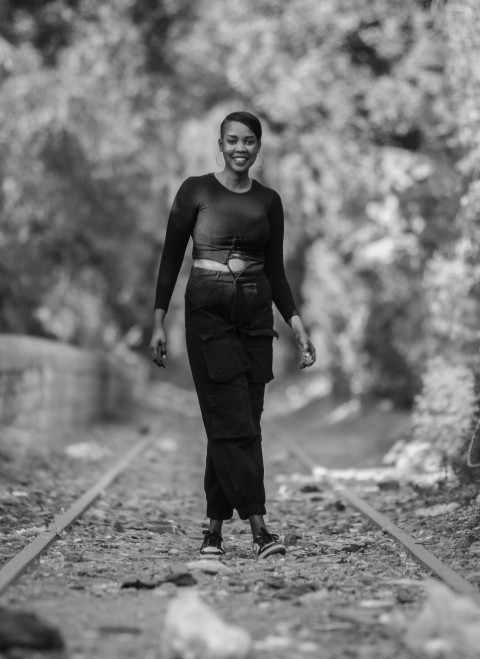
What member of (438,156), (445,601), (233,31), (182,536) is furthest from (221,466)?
(233,31)

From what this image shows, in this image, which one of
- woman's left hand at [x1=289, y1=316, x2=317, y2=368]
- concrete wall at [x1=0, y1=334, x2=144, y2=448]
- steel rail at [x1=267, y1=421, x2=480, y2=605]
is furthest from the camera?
concrete wall at [x1=0, y1=334, x2=144, y2=448]

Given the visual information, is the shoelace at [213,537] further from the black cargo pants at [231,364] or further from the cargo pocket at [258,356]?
the cargo pocket at [258,356]

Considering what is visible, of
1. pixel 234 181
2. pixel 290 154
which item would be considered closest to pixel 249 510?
pixel 234 181

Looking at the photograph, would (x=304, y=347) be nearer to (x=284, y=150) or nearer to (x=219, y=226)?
(x=219, y=226)

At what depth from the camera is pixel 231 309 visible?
6.09 metres

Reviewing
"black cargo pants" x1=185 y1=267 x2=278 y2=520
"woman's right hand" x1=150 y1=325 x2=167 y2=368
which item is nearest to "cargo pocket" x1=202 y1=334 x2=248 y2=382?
"black cargo pants" x1=185 y1=267 x2=278 y2=520

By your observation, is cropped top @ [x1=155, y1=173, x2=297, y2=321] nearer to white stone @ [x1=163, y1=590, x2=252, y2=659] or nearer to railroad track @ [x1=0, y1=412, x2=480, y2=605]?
railroad track @ [x1=0, y1=412, x2=480, y2=605]

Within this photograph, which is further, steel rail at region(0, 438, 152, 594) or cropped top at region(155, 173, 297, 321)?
cropped top at region(155, 173, 297, 321)

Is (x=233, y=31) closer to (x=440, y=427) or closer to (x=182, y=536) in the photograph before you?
(x=440, y=427)

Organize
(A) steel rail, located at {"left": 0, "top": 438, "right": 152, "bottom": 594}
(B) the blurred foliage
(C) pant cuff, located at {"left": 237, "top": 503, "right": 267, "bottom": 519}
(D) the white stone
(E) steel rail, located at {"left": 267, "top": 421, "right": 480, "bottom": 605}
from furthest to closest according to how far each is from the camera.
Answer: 1. (B) the blurred foliage
2. (C) pant cuff, located at {"left": 237, "top": 503, "right": 267, "bottom": 519}
3. (A) steel rail, located at {"left": 0, "top": 438, "right": 152, "bottom": 594}
4. (E) steel rail, located at {"left": 267, "top": 421, "right": 480, "bottom": 605}
5. (D) the white stone

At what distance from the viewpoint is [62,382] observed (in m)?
16.4

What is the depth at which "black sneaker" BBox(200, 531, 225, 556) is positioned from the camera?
246 inches

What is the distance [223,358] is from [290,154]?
17.5 m

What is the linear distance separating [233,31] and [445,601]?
57.4 ft
